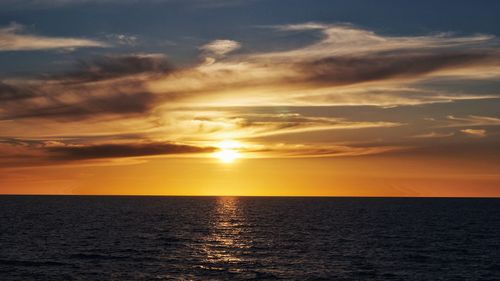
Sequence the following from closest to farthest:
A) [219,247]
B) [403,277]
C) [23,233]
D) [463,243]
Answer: [403,277]
[219,247]
[463,243]
[23,233]

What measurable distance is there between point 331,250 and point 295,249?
571 centimetres

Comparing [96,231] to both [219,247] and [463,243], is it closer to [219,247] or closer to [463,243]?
[219,247]

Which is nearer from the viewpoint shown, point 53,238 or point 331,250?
point 331,250

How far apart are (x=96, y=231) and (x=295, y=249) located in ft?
169

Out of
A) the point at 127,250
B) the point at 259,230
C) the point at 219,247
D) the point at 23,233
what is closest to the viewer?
the point at 127,250

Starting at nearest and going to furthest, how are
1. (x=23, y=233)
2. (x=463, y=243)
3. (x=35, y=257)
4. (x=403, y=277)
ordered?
1. (x=403, y=277)
2. (x=35, y=257)
3. (x=463, y=243)
4. (x=23, y=233)

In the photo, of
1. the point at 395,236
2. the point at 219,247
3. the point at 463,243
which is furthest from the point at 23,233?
the point at 463,243

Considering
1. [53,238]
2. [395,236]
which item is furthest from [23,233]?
[395,236]

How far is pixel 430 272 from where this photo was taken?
229 ft

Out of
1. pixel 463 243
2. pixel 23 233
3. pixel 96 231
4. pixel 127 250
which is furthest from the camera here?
pixel 96 231

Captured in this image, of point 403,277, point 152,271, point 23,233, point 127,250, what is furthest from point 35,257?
point 403,277

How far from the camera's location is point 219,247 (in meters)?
93.8

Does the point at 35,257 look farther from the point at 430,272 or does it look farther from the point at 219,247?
the point at 430,272

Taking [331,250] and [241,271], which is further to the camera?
[331,250]
